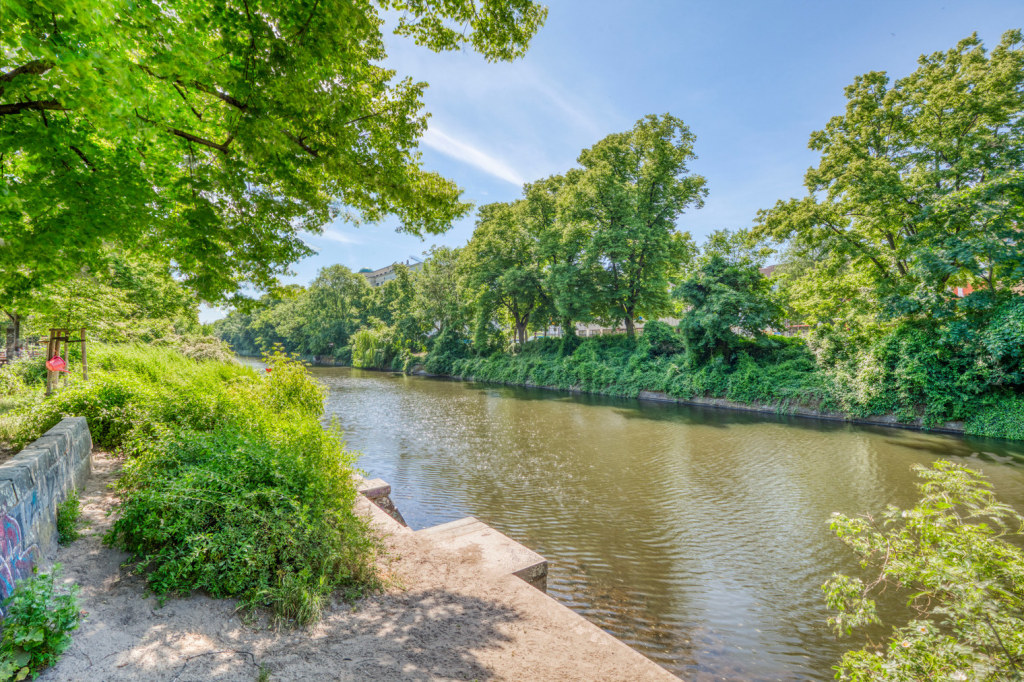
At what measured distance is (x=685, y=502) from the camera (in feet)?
26.8

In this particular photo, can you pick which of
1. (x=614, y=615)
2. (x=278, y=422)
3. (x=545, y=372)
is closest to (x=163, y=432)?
(x=278, y=422)

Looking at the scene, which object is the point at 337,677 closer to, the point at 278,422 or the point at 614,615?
the point at 614,615

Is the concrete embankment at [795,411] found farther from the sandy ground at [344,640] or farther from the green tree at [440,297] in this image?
the green tree at [440,297]

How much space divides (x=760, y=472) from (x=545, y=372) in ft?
65.8

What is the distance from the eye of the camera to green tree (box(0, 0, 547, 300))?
324cm

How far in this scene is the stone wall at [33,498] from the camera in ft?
9.21

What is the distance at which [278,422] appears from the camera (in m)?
6.18

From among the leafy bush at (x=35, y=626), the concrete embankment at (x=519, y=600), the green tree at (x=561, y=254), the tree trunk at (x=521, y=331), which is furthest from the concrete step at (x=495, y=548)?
the tree trunk at (x=521, y=331)

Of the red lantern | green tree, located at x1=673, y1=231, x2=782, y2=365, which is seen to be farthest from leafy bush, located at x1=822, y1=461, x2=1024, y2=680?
green tree, located at x1=673, y1=231, x2=782, y2=365

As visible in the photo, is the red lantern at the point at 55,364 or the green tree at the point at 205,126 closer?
the green tree at the point at 205,126

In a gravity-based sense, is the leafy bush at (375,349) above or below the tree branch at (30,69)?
below

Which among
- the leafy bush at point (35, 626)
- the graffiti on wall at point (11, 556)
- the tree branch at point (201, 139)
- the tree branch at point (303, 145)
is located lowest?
the leafy bush at point (35, 626)

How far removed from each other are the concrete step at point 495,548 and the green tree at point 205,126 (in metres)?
5.04

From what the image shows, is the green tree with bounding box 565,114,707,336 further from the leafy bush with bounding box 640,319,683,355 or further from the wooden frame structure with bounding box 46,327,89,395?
the wooden frame structure with bounding box 46,327,89,395
